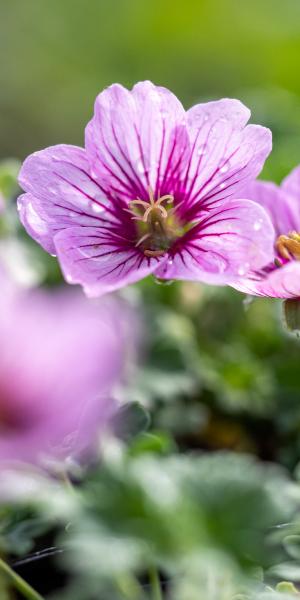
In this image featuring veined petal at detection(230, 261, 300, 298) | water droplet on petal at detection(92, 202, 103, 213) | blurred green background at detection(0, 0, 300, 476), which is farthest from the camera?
blurred green background at detection(0, 0, 300, 476)

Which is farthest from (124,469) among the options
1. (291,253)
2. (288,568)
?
(291,253)

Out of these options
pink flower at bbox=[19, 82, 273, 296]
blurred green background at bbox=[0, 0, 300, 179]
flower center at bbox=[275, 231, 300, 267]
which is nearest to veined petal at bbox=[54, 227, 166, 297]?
pink flower at bbox=[19, 82, 273, 296]

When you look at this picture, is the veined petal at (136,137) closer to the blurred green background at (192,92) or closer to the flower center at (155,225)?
the flower center at (155,225)

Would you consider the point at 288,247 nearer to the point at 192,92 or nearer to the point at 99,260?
the point at 99,260

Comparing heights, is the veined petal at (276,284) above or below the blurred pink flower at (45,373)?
below

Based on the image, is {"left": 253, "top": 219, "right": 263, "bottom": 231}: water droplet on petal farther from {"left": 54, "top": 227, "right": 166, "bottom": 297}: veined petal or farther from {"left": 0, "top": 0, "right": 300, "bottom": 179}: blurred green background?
{"left": 0, "top": 0, "right": 300, "bottom": 179}: blurred green background

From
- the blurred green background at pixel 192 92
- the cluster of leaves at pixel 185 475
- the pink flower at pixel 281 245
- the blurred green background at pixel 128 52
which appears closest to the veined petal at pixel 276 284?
the pink flower at pixel 281 245

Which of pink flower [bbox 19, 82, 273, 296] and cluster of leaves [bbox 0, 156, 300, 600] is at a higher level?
pink flower [bbox 19, 82, 273, 296]
